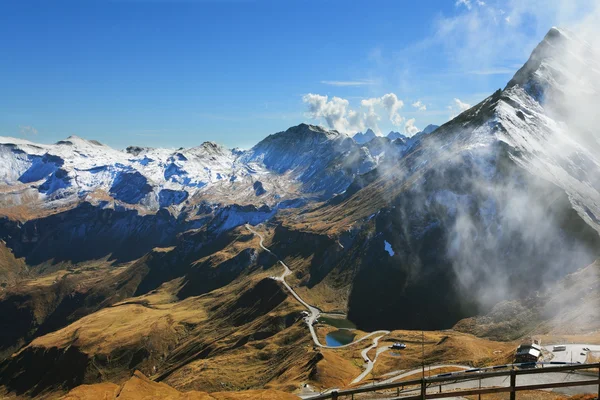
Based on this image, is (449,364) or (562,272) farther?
(562,272)

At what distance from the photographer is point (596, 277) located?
552 feet

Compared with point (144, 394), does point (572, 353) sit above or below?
below

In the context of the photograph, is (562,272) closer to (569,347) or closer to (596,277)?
(596,277)

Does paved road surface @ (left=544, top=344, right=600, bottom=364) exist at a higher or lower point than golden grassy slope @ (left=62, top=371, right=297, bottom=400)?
lower

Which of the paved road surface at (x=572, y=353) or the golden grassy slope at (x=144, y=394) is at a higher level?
the golden grassy slope at (x=144, y=394)

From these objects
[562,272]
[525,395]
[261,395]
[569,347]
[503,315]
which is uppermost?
[525,395]

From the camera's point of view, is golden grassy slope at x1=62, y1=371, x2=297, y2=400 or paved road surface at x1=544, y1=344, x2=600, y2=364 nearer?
golden grassy slope at x1=62, y1=371, x2=297, y2=400

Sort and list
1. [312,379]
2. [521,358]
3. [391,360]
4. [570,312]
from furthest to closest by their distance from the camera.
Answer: [570,312] < [391,360] < [312,379] < [521,358]

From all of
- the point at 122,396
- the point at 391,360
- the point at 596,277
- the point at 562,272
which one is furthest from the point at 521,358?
the point at 562,272

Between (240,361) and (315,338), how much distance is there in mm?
33397

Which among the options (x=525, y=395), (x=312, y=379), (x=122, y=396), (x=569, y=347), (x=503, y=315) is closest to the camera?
(x=525, y=395)

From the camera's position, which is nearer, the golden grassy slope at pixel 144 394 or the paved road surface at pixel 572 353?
the golden grassy slope at pixel 144 394

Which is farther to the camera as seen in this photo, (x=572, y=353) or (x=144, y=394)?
(x=572, y=353)

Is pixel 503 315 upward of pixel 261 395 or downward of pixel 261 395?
downward
